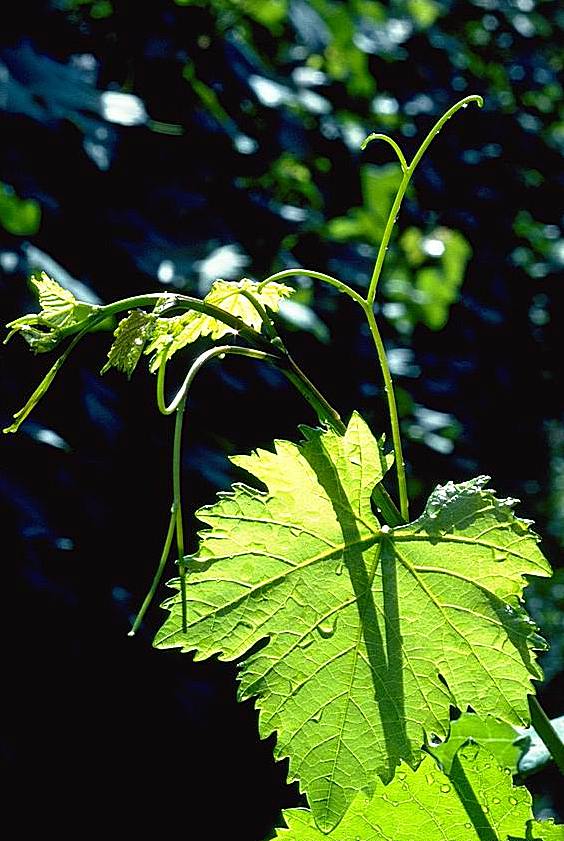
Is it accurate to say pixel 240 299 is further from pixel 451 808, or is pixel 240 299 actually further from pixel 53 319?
pixel 451 808

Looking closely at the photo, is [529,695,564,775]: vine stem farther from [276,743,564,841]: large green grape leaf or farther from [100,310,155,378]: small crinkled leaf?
[100,310,155,378]: small crinkled leaf

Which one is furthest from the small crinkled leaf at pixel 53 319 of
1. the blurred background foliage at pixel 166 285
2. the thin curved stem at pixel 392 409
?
the blurred background foliage at pixel 166 285

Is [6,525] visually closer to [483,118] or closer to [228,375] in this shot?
[228,375]

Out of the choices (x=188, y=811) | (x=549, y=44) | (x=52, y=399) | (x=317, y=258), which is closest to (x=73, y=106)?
(x=52, y=399)

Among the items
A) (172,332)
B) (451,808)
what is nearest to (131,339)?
(172,332)

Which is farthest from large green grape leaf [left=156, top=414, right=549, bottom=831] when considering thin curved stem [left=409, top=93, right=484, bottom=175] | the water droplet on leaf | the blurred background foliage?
the blurred background foliage

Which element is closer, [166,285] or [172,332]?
[172,332]
